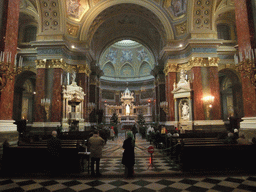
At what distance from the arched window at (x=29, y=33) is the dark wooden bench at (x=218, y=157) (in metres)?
19.4

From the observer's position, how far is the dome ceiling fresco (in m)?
34.3

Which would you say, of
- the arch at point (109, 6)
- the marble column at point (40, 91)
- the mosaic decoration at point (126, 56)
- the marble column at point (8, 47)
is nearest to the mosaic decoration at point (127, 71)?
the mosaic decoration at point (126, 56)

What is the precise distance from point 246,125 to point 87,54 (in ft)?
47.9

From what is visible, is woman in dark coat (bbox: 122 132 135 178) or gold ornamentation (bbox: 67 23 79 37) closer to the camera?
woman in dark coat (bbox: 122 132 135 178)

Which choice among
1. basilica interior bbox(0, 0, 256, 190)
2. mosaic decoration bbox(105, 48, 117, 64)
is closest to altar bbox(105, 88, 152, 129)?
mosaic decoration bbox(105, 48, 117, 64)

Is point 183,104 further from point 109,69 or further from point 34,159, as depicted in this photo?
point 109,69

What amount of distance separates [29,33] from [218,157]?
20659 mm

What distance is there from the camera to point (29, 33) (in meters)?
19.6

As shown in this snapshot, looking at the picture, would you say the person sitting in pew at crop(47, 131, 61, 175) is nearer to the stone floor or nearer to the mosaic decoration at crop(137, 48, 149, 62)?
the stone floor

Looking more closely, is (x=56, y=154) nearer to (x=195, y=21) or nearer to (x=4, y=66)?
(x=4, y=66)

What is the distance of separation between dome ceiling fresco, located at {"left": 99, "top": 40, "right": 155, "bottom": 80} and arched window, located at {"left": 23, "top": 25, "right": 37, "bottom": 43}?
1519 cm

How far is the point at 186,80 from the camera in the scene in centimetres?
1606

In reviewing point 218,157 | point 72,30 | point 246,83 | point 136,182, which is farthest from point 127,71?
point 136,182

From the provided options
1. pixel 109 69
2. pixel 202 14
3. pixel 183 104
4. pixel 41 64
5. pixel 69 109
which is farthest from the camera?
pixel 109 69
